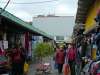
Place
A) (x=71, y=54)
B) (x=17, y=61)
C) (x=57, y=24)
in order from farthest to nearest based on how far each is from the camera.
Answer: (x=57, y=24), (x=71, y=54), (x=17, y=61)

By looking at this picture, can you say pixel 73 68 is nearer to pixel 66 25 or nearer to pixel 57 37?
pixel 66 25

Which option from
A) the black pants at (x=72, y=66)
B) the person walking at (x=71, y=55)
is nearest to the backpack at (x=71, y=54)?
the person walking at (x=71, y=55)

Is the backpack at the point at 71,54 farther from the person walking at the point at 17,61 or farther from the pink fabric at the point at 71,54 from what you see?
the person walking at the point at 17,61

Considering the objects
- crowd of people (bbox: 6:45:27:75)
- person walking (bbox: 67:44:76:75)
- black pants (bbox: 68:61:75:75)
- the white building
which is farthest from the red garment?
the white building

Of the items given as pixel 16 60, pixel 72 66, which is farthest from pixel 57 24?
pixel 16 60

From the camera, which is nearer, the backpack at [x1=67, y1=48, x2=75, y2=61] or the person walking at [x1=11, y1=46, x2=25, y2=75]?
the person walking at [x1=11, y1=46, x2=25, y2=75]

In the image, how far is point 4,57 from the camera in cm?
1730

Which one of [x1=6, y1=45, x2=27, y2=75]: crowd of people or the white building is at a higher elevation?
the white building

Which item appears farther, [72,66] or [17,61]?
[72,66]

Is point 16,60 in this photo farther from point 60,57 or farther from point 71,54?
point 60,57

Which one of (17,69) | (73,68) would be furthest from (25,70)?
(73,68)

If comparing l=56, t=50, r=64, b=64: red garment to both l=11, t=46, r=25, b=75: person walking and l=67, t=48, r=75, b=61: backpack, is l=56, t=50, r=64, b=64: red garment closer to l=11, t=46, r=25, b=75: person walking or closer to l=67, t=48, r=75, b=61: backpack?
l=67, t=48, r=75, b=61: backpack

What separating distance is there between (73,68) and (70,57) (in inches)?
31.0

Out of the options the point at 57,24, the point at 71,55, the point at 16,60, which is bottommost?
the point at 16,60
